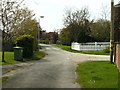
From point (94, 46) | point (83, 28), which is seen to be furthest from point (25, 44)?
point (83, 28)

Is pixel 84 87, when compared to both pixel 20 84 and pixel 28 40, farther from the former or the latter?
pixel 28 40

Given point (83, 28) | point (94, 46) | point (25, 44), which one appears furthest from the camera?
point (83, 28)

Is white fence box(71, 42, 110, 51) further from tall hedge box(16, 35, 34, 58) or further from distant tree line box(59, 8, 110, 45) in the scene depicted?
tall hedge box(16, 35, 34, 58)

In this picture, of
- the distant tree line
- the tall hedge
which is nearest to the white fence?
the distant tree line

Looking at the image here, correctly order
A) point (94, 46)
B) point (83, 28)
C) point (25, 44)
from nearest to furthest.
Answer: point (25, 44), point (94, 46), point (83, 28)

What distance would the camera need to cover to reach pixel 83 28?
4666 cm

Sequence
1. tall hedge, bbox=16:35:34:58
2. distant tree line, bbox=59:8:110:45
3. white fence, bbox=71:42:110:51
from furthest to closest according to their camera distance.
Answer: distant tree line, bbox=59:8:110:45
white fence, bbox=71:42:110:51
tall hedge, bbox=16:35:34:58

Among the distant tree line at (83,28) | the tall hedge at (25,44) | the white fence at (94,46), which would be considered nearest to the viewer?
the tall hedge at (25,44)

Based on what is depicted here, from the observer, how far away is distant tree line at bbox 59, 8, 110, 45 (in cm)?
4423

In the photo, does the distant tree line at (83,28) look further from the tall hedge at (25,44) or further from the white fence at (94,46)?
the tall hedge at (25,44)

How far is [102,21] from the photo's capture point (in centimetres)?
4856

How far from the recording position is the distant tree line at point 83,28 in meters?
44.2

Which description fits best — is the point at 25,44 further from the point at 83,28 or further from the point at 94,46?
the point at 83,28

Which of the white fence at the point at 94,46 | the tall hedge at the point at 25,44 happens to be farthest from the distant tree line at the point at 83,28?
the tall hedge at the point at 25,44
